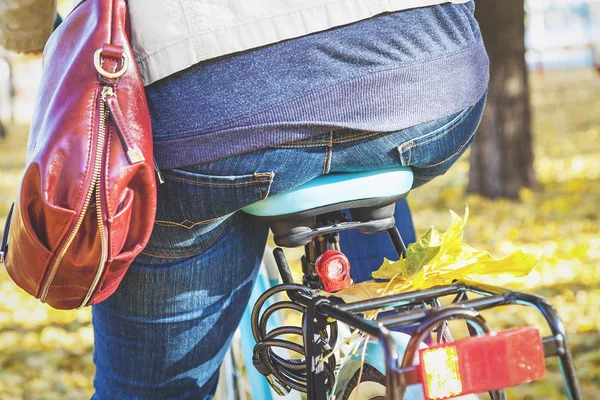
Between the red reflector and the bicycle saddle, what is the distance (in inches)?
20.3

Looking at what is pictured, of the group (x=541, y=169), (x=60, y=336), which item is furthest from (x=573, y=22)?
(x=60, y=336)

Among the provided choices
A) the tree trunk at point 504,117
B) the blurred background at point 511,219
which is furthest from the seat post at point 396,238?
the tree trunk at point 504,117

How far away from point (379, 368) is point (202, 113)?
0.56m

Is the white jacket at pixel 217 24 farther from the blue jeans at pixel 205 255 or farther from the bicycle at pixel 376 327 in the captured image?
the bicycle at pixel 376 327

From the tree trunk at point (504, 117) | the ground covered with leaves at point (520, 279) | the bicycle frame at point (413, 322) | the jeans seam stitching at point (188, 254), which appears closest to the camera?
the bicycle frame at point (413, 322)

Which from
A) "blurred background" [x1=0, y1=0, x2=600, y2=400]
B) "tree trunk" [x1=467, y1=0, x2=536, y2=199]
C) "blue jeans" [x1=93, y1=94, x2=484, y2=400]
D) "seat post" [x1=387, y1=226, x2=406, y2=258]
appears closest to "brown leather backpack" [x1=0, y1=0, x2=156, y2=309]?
"blue jeans" [x1=93, y1=94, x2=484, y2=400]

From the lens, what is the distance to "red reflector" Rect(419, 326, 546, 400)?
97 centimetres

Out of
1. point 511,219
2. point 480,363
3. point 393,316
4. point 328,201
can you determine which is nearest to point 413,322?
point 393,316

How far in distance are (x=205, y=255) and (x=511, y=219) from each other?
4.72 meters

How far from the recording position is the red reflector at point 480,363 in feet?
3.18

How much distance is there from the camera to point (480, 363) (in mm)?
A: 984

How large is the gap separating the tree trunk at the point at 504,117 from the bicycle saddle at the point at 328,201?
16.8 ft

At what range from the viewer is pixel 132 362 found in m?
1.63

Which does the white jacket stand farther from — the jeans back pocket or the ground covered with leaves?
the ground covered with leaves
